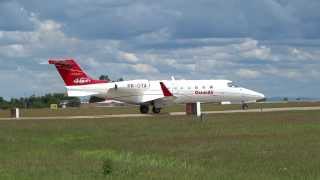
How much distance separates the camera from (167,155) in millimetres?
22625

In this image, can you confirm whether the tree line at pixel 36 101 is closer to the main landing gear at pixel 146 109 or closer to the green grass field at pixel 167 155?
the main landing gear at pixel 146 109

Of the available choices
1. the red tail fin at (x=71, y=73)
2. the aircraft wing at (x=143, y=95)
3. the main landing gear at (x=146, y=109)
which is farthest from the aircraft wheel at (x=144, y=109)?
the red tail fin at (x=71, y=73)

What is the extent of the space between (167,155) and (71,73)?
4530cm

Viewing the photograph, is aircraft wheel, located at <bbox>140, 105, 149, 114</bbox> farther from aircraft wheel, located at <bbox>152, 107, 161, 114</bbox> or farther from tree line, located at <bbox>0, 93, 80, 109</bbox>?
tree line, located at <bbox>0, 93, 80, 109</bbox>

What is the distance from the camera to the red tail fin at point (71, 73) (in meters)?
66.4

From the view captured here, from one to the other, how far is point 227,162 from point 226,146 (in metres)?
5.43

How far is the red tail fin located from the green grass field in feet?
100

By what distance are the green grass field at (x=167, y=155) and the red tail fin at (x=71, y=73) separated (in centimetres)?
3053

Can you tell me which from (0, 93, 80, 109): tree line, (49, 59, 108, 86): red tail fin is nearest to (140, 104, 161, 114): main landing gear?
(49, 59, 108, 86): red tail fin

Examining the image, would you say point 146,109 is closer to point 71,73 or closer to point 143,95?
point 143,95

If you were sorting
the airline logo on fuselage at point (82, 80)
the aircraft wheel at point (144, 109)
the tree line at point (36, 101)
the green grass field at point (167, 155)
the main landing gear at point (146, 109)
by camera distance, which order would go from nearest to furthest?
the green grass field at point (167, 155)
the airline logo on fuselage at point (82, 80)
the main landing gear at point (146, 109)
the aircraft wheel at point (144, 109)
the tree line at point (36, 101)

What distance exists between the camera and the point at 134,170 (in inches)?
697

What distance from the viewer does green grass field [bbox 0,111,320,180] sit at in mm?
16953

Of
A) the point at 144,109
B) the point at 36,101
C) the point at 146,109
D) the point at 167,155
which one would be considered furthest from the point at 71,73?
the point at 36,101
